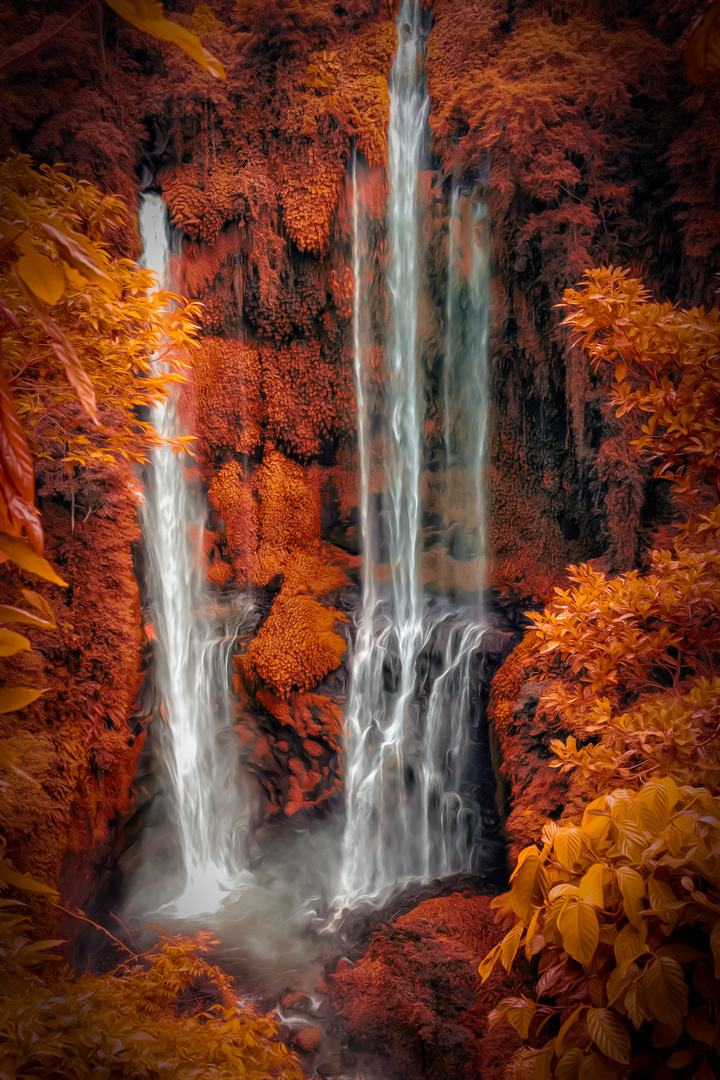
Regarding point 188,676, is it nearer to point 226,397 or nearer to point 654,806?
point 226,397

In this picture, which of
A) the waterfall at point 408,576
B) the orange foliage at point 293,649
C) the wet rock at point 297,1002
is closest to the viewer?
the wet rock at point 297,1002

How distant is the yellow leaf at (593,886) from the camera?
1.51m

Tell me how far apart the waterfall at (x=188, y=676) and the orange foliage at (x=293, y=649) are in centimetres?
54

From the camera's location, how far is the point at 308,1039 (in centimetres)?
540

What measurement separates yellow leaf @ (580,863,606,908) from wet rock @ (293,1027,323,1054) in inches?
212

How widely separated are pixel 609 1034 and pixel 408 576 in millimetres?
8838

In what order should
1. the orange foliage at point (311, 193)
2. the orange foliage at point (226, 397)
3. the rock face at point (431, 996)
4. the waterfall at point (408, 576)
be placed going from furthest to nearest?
1. the orange foliage at point (226, 397)
2. the orange foliage at point (311, 193)
3. the waterfall at point (408, 576)
4. the rock face at point (431, 996)

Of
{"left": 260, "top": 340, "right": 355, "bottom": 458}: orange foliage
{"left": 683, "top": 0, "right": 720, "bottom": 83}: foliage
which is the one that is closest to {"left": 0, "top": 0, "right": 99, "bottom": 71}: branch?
{"left": 683, "top": 0, "right": 720, "bottom": 83}: foliage

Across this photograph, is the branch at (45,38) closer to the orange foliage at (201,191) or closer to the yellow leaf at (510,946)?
the yellow leaf at (510,946)

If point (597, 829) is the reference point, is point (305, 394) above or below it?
above

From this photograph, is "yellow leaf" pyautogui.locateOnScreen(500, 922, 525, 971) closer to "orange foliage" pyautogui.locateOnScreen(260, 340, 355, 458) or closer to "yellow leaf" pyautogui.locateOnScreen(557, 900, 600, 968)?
"yellow leaf" pyautogui.locateOnScreen(557, 900, 600, 968)

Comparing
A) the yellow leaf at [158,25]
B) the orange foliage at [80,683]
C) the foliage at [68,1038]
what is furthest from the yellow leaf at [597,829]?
the orange foliage at [80,683]

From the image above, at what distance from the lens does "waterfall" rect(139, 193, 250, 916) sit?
8.33 meters

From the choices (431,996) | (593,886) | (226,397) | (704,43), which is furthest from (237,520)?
(704,43)
